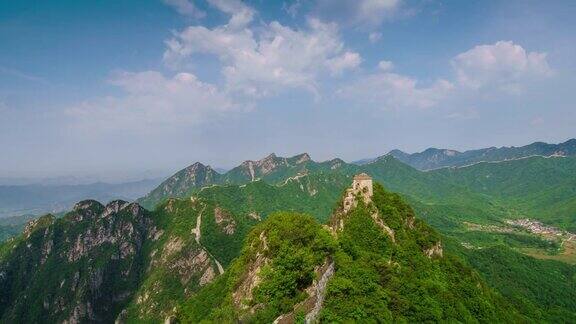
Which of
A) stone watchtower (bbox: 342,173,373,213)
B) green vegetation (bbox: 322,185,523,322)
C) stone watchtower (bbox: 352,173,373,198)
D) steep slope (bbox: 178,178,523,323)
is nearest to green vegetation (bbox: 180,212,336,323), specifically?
steep slope (bbox: 178,178,523,323)

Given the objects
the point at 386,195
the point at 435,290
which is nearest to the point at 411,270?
the point at 435,290

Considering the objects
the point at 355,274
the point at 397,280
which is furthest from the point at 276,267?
the point at 397,280

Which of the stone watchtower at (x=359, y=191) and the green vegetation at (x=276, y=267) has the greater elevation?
the stone watchtower at (x=359, y=191)

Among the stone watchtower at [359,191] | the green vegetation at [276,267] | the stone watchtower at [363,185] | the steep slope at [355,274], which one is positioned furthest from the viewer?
the stone watchtower at [363,185]

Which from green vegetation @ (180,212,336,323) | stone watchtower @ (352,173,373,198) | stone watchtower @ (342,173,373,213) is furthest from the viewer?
stone watchtower @ (352,173,373,198)

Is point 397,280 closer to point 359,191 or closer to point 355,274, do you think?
point 355,274

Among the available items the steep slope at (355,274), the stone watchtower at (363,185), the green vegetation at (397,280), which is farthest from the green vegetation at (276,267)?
the stone watchtower at (363,185)

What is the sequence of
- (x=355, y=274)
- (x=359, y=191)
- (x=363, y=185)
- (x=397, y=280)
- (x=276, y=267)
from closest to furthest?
1. (x=355, y=274)
2. (x=276, y=267)
3. (x=397, y=280)
4. (x=359, y=191)
5. (x=363, y=185)

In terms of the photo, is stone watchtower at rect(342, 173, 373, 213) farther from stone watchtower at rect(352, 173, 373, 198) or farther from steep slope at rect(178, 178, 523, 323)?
steep slope at rect(178, 178, 523, 323)

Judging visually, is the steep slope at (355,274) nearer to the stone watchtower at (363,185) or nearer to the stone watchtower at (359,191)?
Result: the stone watchtower at (359,191)

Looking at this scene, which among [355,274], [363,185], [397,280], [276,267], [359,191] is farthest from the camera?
[363,185]
